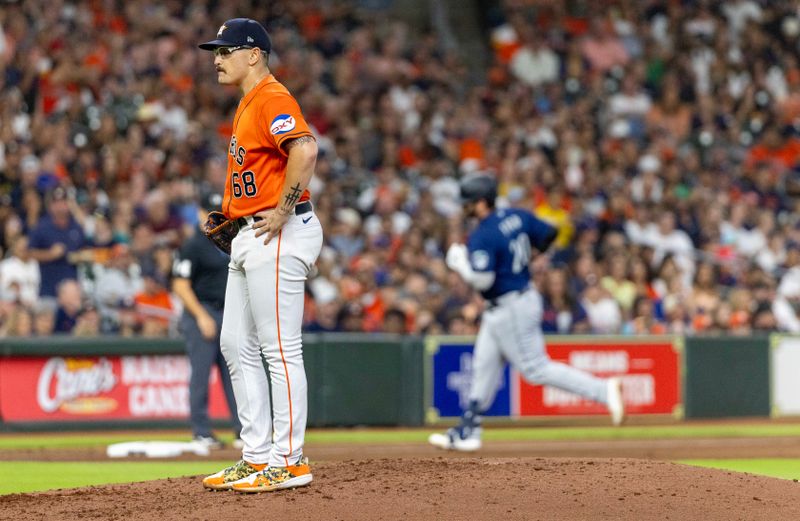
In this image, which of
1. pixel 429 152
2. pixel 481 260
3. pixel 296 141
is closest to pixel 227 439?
pixel 481 260

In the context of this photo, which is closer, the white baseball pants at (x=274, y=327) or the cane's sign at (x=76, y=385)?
the white baseball pants at (x=274, y=327)

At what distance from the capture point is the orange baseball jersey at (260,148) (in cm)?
661

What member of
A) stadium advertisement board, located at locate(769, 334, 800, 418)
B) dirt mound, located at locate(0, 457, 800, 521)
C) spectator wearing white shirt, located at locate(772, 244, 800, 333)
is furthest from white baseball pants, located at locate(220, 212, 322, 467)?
spectator wearing white shirt, located at locate(772, 244, 800, 333)

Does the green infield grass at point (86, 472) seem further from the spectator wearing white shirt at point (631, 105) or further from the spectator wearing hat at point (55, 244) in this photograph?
the spectator wearing white shirt at point (631, 105)

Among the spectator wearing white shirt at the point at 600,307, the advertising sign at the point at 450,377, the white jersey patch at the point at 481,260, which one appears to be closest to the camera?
the white jersey patch at the point at 481,260

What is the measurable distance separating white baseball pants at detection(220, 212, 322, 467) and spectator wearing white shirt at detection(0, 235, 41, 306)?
782 cm

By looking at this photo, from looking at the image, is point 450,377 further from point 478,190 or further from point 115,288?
point 478,190

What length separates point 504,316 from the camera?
10805mm

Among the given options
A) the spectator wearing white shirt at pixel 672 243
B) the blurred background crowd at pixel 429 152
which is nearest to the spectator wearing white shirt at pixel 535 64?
the blurred background crowd at pixel 429 152

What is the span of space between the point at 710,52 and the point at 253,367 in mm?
17935

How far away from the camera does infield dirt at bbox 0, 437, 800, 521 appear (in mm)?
6230

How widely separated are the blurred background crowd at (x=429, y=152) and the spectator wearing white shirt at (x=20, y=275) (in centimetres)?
2

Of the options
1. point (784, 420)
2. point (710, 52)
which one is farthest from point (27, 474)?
point (710, 52)

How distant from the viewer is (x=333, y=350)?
1446cm
